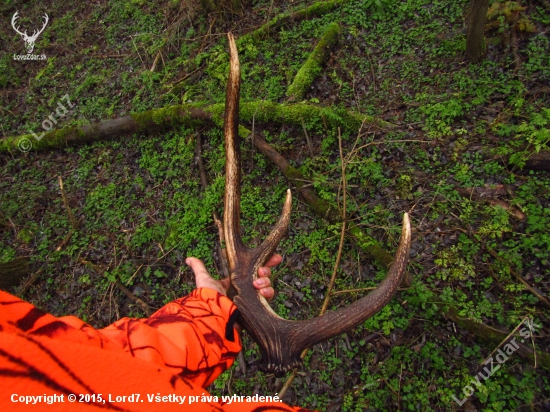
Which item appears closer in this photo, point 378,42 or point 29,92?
point 378,42

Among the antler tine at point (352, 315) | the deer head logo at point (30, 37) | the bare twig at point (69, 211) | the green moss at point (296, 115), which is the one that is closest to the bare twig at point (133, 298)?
the bare twig at point (69, 211)

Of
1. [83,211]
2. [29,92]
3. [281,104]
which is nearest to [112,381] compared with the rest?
[281,104]

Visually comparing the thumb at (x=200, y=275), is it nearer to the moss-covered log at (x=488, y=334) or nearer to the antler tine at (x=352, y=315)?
the antler tine at (x=352, y=315)

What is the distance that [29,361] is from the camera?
33.8 inches

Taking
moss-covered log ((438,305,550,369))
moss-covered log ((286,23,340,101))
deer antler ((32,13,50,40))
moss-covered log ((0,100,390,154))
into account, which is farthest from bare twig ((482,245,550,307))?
deer antler ((32,13,50,40))

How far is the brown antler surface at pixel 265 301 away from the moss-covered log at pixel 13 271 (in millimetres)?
3968

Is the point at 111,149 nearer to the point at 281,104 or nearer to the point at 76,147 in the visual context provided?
the point at 76,147

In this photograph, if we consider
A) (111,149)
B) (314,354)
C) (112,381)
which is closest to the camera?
(112,381)

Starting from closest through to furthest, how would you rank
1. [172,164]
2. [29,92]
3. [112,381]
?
[112,381] < [172,164] < [29,92]

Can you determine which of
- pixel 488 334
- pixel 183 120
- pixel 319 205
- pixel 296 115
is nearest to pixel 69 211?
pixel 183 120

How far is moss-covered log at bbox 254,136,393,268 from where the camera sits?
343 centimetres

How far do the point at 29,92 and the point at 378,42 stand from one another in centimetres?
686

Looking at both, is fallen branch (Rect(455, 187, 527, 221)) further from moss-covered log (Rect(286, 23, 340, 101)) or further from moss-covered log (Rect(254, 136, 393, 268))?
moss-covered log (Rect(286, 23, 340, 101))

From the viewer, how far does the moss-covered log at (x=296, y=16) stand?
221 inches
